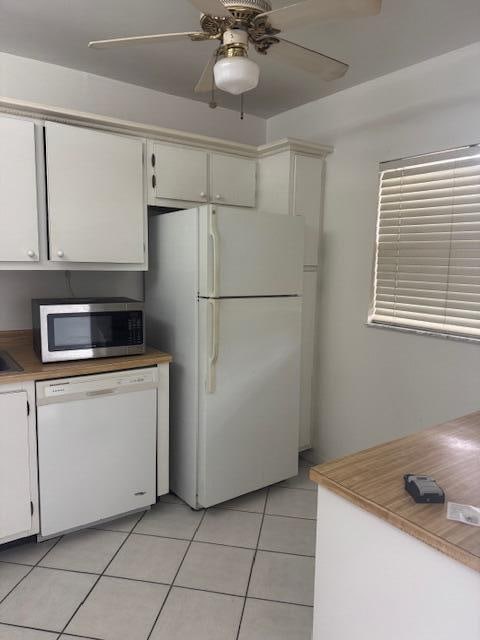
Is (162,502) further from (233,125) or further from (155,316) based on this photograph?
(233,125)

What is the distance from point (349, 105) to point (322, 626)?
2.73 metres

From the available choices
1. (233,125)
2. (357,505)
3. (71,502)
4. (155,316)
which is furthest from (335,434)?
(233,125)

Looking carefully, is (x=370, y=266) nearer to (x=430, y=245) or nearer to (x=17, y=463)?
(x=430, y=245)

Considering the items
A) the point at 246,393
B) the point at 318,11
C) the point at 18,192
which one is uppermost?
the point at 318,11

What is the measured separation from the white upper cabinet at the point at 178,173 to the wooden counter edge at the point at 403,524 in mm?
1945

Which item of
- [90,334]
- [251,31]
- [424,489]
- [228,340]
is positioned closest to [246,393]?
[228,340]

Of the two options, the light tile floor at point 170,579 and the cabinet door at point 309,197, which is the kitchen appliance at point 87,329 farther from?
the cabinet door at point 309,197

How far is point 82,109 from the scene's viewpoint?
262 cm

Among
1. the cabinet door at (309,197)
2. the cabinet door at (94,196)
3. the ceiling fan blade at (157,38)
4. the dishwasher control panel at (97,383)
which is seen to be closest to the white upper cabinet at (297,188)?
the cabinet door at (309,197)

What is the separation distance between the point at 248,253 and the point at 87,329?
94cm

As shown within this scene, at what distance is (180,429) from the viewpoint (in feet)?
8.44

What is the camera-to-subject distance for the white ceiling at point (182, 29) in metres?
1.91

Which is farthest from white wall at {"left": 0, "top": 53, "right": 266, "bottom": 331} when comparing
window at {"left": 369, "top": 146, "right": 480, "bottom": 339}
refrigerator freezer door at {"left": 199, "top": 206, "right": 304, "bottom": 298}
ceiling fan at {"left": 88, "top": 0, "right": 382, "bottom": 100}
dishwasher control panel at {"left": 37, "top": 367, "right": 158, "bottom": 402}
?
window at {"left": 369, "top": 146, "right": 480, "bottom": 339}

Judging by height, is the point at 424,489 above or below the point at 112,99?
below
